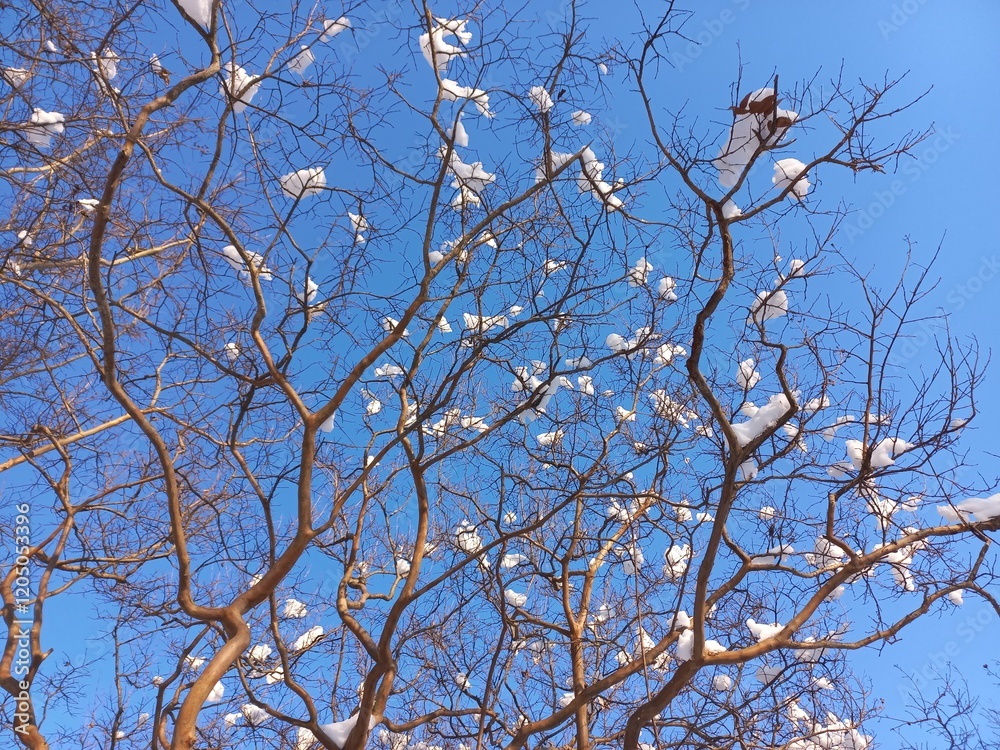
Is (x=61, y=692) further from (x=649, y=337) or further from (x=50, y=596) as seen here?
(x=649, y=337)

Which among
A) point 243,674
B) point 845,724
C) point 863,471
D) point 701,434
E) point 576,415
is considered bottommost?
point 845,724

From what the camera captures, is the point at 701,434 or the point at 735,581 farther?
the point at 701,434

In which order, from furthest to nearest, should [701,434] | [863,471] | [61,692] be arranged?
[61,692] → [701,434] → [863,471]

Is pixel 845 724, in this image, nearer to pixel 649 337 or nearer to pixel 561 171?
pixel 649 337

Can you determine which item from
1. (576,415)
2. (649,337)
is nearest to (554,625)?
(576,415)

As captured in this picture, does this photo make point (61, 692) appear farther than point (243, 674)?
Yes

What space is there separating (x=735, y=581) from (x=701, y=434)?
0.84 m


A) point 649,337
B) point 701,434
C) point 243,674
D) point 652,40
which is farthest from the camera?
point 243,674

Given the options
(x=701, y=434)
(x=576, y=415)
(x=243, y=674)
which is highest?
(x=576, y=415)

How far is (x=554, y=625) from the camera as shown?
4.83 m

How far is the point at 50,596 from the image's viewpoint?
4.58 metres

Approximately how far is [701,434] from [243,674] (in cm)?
322

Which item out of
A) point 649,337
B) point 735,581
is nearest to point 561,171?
point 649,337

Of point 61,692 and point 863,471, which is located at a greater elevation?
point 863,471
